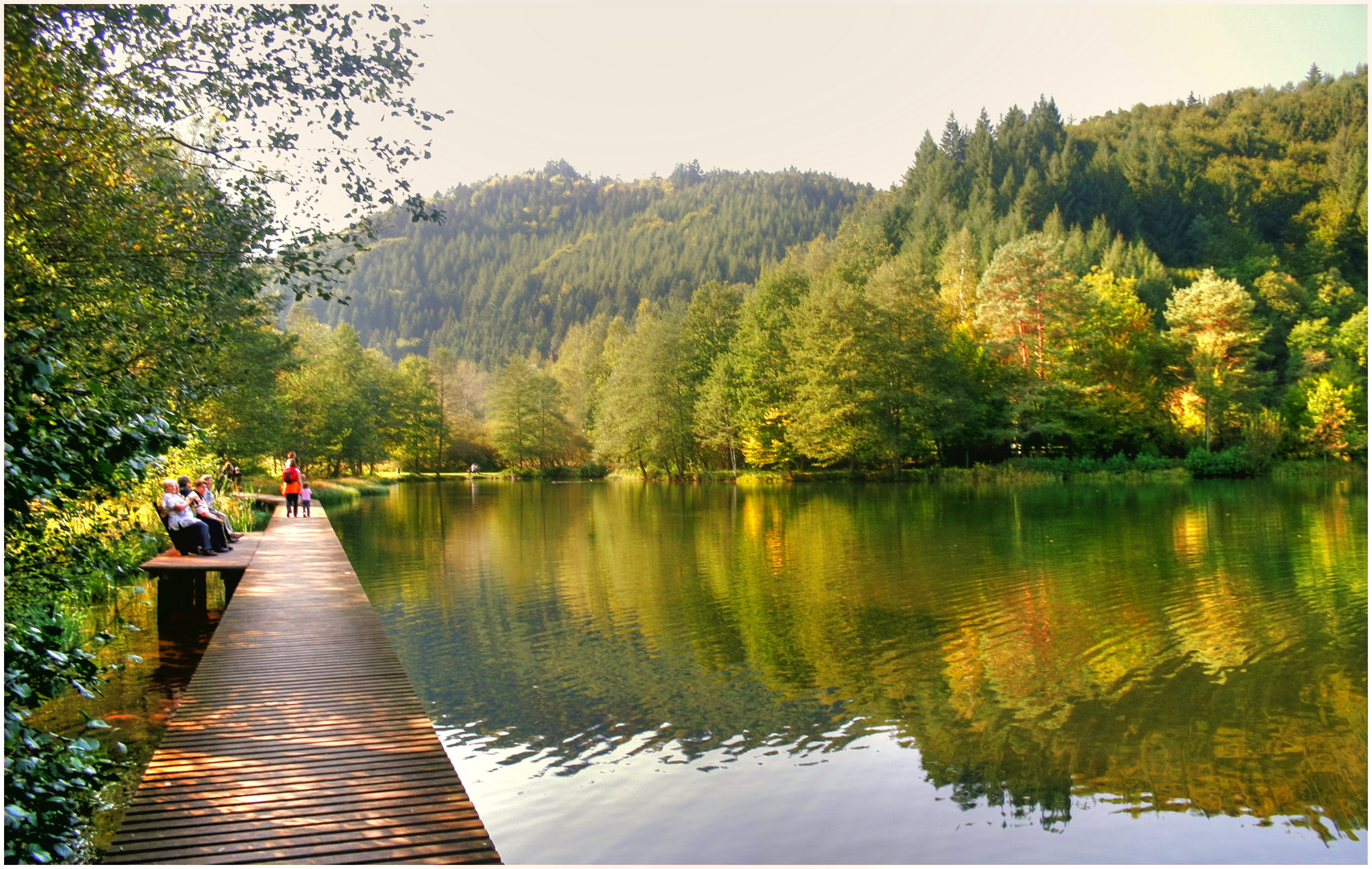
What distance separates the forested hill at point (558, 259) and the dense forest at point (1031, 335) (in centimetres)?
5301

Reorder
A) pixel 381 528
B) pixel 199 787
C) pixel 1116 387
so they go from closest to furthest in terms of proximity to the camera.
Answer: pixel 199 787 < pixel 381 528 < pixel 1116 387

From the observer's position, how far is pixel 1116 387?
4681 cm

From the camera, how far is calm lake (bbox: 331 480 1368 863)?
18.6ft

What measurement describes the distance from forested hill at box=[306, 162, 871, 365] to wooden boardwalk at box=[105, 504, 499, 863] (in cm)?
12139

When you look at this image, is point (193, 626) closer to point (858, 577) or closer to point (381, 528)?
point (858, 577)

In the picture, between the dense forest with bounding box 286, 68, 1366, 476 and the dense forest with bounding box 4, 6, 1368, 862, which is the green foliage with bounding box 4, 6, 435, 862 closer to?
the dense forest with bounding box 4, 6, 1368, 862

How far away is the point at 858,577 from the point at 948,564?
205 cm

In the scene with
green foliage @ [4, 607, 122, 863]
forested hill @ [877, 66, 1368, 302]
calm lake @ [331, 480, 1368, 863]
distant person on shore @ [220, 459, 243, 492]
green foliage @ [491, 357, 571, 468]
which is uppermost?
forested hill @ [877, 66, 1368, 302]

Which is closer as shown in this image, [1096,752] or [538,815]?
[538,815]

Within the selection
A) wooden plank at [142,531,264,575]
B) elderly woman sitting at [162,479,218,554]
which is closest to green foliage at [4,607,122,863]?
wooden plank at [142,531,264,575]

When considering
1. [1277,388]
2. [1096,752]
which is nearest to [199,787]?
[1096,752]

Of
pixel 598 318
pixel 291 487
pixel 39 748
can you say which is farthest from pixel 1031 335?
pixel 598 318

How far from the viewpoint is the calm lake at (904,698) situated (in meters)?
5.66

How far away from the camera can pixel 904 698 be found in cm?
805
